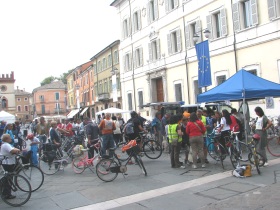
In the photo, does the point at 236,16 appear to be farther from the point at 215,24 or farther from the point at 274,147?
the point at 274,147

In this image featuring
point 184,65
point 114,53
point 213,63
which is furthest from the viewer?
point 114,53

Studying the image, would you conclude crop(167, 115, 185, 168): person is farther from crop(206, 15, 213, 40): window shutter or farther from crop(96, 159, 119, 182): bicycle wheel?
crop(206, 15, 213, 40): window shutter

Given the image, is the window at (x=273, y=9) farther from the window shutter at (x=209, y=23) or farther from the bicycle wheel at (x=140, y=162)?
the bicycle wheel at (x=140, y=162)

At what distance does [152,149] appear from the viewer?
43.8ft

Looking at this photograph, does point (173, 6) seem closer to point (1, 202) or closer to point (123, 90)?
point (123, 90)

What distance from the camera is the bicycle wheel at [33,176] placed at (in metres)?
8.61

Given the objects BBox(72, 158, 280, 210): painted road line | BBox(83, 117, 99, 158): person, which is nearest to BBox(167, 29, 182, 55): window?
BBox(83, 117, 99, 158): person

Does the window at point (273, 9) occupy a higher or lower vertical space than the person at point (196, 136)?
higher

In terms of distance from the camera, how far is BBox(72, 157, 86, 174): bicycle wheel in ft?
35.6

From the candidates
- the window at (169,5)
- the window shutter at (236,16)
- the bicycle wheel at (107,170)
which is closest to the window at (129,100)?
the window at (169,5)

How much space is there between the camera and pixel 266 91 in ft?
36.1

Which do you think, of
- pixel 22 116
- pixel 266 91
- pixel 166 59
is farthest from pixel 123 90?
pixel 22 116

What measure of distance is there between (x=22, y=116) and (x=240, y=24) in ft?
360

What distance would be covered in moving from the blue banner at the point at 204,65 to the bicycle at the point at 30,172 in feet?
31.7
